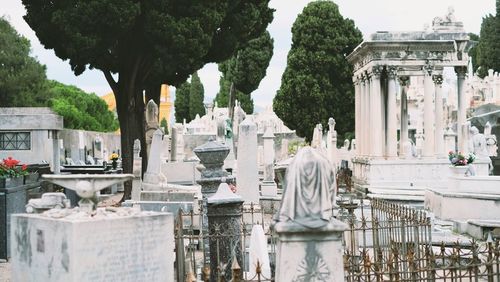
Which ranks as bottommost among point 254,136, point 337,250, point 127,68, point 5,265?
point 5,265

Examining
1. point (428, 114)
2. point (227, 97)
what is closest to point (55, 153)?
point (428, 114)

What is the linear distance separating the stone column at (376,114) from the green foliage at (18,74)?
21.1 m

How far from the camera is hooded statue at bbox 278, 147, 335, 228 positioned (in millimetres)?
5727

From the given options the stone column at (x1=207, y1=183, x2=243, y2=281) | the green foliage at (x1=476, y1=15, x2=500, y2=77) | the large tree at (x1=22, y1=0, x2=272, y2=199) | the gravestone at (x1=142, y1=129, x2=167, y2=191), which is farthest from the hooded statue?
the green foliage at (x1=476, y1=15, x2=500, y2=77)

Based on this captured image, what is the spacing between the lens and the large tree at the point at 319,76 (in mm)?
40469

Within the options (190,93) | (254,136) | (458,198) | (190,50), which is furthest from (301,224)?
(190,93)

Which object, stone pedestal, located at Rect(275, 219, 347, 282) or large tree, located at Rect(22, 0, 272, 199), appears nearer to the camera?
stone pedestal, located at Rect(275, 219, 347, 282)

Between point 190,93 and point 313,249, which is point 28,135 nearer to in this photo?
point 313,249

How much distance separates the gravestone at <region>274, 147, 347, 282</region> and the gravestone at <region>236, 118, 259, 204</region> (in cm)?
995

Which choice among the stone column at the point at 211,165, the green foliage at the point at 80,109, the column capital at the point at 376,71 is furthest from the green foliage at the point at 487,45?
the stone column at the point at 211,165

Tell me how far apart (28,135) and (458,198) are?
12.5 m

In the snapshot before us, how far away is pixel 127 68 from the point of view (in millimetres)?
21766

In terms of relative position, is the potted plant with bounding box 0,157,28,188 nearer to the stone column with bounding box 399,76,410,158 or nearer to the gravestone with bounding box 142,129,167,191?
the gravestone with bounding box 142,129,167,191

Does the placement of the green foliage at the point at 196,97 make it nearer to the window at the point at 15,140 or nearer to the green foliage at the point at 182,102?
the green foliage at the point at 182,102
